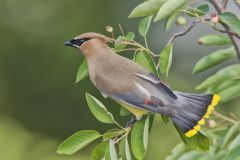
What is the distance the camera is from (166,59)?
2797mm

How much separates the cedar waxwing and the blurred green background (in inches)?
190

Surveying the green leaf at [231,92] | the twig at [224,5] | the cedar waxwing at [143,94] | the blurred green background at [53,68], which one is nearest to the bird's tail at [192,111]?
the cedar waxwing at [143,94]

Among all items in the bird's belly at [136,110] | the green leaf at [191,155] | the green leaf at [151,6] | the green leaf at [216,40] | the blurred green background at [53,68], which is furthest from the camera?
the blurred green background at [53,68]

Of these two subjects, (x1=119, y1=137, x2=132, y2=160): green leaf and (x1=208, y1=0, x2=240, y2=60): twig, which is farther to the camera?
(x1=208, y1=0, x2=240, y2=60): twig

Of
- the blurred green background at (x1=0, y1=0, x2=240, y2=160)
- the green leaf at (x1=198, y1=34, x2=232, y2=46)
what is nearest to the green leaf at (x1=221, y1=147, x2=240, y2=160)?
the green leaf at (x1=198, y1=34, x2=232, y2=46)

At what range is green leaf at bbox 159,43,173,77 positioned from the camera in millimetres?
2785

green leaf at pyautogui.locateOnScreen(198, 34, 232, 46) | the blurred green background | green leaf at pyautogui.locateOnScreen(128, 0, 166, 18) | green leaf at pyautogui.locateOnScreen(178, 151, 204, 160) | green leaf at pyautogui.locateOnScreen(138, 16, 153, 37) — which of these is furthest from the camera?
the blurred green background

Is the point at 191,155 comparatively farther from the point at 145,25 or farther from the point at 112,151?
the point at 112,151

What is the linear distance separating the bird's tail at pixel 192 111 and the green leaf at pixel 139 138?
0.30 feet

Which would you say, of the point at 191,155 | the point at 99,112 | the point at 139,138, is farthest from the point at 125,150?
the point at 191,155

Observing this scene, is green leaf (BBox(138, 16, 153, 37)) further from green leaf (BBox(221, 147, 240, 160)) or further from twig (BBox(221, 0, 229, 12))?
green leaf (BBox(221, 147, 240, 160))

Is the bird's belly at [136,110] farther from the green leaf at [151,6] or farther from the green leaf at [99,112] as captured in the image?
the green leaf at [151,6]

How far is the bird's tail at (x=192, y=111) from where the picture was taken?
2.74 m

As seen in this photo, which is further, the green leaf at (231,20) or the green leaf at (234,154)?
the green leaf at (234,154)
